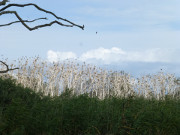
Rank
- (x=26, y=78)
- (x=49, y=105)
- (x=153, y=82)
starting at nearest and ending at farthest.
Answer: (x=49, y=105)
(x=26, y=78)
(x=153, y=82)

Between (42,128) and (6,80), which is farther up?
(6,80)

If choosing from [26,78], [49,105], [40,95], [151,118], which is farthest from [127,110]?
[26,78]

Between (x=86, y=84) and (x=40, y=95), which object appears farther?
(x=86, y=84)

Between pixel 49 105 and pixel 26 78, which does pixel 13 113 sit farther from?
pixel 26 78

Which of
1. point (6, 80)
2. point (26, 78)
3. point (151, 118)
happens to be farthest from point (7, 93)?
point (26, 78)

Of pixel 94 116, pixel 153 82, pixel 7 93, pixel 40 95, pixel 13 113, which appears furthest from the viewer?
pixel 153 82

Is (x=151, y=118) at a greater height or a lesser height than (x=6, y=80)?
lesser

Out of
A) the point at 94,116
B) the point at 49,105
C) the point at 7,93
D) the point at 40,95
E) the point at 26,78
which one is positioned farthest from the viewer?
the point at 26,78

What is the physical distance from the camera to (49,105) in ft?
25.1

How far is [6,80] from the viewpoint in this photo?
1060 cm

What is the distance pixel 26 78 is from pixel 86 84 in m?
8.97

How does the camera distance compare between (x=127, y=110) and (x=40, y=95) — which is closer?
(x=127, y=110)

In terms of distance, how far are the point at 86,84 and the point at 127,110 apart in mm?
32895

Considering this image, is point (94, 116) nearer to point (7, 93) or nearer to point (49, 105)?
point (49, 105)
